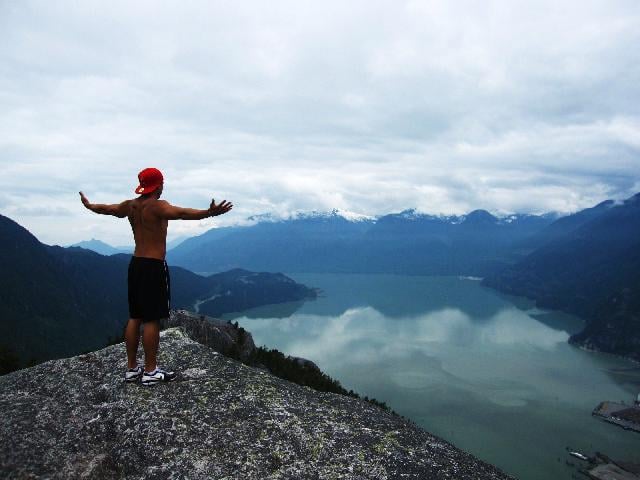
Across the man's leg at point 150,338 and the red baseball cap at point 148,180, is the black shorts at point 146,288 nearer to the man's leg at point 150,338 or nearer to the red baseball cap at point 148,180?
the man's leg at point 150,338

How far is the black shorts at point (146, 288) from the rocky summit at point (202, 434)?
1226mm

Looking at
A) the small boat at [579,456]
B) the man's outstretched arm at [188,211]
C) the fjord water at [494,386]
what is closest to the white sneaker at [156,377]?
the man's outstretched arm at [188,211]

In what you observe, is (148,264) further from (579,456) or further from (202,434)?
(579,456)

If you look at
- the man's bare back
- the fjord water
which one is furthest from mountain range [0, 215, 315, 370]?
the man's bare back

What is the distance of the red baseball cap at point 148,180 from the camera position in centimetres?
674

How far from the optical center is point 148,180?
6773 mm

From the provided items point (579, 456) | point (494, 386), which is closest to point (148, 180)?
point (579, 456)

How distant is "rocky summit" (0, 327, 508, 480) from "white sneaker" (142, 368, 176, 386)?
0.13 m

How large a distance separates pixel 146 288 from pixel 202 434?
2.38 m

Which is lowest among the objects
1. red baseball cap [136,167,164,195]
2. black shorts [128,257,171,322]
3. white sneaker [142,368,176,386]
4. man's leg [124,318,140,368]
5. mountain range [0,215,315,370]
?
mountain range [0,215,315,370]

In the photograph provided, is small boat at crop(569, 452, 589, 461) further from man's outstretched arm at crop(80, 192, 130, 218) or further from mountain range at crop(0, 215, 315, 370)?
mountain range at crop(0, 215, 315, 370)

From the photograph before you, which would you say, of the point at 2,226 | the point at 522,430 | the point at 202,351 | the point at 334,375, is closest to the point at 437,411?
the point at 522,430

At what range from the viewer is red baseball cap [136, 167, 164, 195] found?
674cm

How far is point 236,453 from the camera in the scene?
18.1ft
